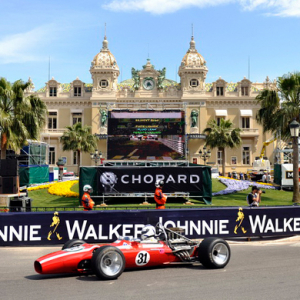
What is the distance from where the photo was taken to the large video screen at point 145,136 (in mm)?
29750

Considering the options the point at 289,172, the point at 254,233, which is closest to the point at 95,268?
the point at 254,233

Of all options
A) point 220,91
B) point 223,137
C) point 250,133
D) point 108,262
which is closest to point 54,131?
point 220,91

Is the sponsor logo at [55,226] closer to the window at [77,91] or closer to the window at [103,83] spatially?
the window at [103,83]

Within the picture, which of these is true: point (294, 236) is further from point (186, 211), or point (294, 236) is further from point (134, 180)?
point (134, 180)

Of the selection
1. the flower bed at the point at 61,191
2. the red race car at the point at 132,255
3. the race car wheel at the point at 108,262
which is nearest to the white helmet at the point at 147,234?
the red race car at the point at 132,255

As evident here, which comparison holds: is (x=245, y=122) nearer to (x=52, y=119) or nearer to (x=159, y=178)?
(x=52, y=119)

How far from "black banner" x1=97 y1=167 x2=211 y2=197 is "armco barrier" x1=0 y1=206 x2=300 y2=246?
10.4 meters

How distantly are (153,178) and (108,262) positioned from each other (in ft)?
50.3

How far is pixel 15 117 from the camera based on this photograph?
87.0 feet

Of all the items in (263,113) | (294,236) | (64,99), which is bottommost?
(294,236)

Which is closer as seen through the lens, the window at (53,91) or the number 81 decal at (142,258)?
the number 81 decal at (142,258)

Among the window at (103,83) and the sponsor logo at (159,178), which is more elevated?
the window at (103,83)

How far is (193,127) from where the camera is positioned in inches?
2534

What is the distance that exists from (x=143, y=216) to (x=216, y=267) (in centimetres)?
372
